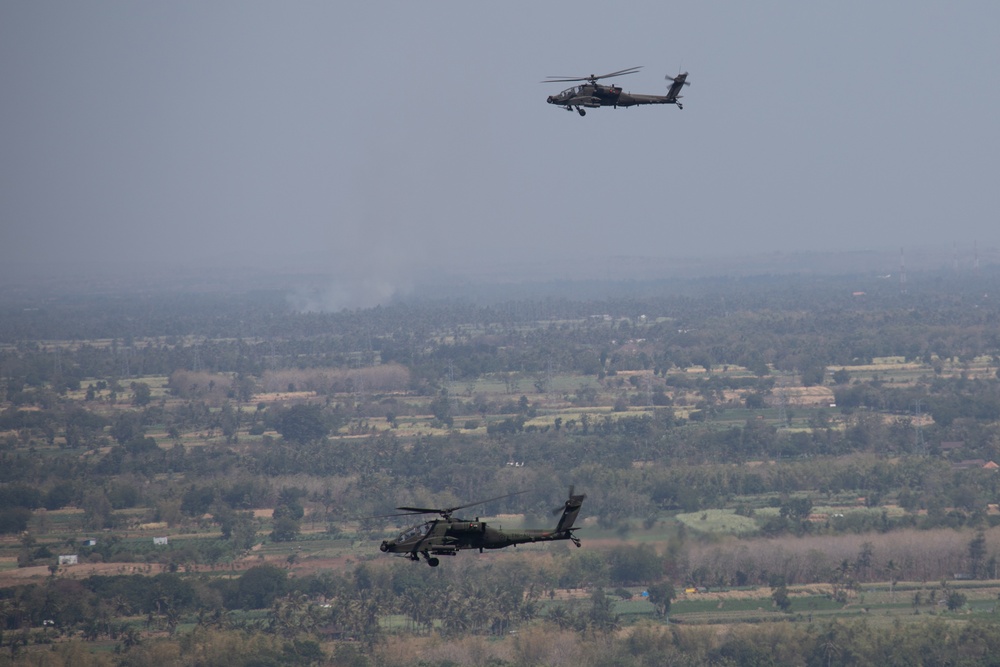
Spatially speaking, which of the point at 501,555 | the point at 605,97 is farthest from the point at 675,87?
the point at 501,555

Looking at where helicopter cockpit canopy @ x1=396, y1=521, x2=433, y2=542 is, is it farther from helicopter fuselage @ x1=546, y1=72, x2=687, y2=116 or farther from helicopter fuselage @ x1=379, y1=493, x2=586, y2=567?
helicopter fuselage @ x1=546, y1=72, x2=687, y2=116

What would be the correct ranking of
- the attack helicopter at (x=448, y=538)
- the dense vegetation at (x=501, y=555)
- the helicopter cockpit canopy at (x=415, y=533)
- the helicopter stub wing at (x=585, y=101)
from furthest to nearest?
1. the dense vegetation at (x=501, y=555)
2. the helicopter stub wing at (x=585, y=101)
3. the helicopter cockpit canopy at (x=415, y=533)
4. the attack helicopter at (x=448, y=538)

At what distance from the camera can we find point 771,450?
191750 millimetres

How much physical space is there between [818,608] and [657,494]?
128ft

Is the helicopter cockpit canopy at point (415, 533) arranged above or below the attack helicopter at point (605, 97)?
below

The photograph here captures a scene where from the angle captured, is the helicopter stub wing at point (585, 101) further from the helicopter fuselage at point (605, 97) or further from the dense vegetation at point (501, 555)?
the dense vegetation at point (501, 555)

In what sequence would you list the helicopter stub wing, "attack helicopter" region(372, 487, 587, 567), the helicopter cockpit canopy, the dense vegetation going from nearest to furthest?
1. "attack helicopter" region(372, 487, 587, 567)
2. the helicopter cockpit canopy
3. the helicopter stub wing
4. the dense vegetation

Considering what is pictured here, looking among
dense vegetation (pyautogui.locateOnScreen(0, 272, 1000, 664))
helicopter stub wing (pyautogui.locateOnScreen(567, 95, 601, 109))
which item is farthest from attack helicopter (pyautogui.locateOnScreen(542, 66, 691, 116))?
dense vegetation (pyautogui.locateOnScreen(0, 272, 1000, 664))

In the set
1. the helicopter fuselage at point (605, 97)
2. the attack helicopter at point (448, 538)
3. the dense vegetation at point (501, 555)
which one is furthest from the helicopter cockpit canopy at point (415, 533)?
the dense vegetation at point (501, 555)

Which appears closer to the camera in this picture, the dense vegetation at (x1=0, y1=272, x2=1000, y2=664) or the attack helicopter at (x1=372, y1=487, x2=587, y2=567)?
the attack helicopter at (x1=372, y1=487, x2=587, y2=567)

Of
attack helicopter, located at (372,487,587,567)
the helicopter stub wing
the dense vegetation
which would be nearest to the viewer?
attack helicopter, located at (372,487,587,567)

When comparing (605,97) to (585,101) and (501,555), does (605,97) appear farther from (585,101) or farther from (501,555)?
(501,555)

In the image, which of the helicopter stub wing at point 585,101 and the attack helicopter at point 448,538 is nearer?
the attack helicopter at point 448,538

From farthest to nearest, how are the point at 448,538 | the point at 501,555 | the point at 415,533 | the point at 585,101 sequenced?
the point at 501,555, the point at 585,101, the point at 415,533, the point at 448,538
